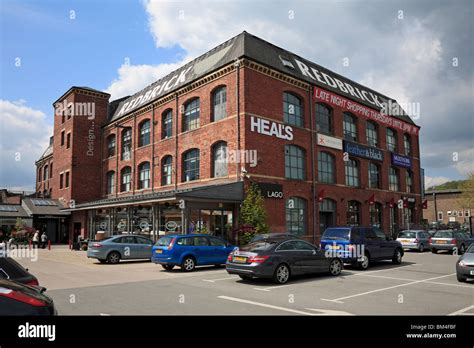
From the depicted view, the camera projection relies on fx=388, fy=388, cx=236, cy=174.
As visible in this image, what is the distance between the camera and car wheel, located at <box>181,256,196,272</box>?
1573cm

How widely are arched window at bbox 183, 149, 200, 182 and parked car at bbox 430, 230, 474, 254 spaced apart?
16.1 metres

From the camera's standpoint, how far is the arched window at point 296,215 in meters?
26.0

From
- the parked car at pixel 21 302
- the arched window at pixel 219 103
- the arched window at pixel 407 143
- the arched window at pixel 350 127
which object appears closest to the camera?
the parked car at pixel 21 302

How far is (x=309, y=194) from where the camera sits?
1088 inches

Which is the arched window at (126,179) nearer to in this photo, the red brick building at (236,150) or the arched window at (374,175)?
the red brick building at (236,150)

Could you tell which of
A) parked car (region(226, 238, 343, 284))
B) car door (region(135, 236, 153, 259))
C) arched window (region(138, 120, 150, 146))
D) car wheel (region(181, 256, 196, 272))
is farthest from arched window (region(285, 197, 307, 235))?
arched window (region(138, 120, 150, 146))

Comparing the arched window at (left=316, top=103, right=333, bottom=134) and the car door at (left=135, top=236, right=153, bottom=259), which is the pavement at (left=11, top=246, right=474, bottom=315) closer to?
the car door at (left=135, top=236, right=153, bottom=259)

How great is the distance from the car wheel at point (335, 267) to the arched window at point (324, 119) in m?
17.0

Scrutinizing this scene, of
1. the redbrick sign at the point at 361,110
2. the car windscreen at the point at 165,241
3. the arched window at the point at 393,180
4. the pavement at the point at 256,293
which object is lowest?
the pavement at the point at 256,293

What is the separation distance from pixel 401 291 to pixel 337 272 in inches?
Result: 133

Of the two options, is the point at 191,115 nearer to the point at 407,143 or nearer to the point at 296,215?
the point at 296,215

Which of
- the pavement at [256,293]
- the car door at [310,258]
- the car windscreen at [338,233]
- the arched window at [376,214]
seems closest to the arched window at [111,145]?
the pavement at [256,293]
